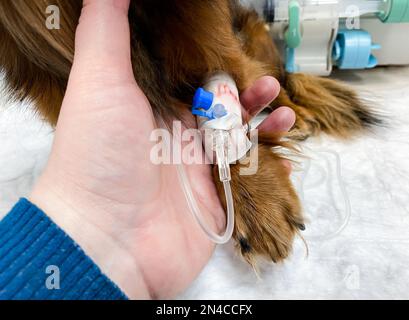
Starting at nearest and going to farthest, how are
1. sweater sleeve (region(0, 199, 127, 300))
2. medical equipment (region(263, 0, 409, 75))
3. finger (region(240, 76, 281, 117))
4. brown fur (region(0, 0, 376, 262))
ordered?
sweater sleeve (region(0, 199, 127, 300)) → brown fur (region(0, 0, 376, 262)) → finger (region(240, 76, 281, 117)) → medical equipment (region(263, 0, 409, 75))

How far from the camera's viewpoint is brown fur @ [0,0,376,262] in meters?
0.64

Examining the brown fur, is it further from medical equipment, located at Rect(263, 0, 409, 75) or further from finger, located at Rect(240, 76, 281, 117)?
medical equipment, located at Rect(263, 0, 409, 75)

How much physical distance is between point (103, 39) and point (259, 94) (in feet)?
1.35

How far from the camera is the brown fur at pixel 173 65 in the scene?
25.0 inches

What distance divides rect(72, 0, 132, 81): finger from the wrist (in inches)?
7.4

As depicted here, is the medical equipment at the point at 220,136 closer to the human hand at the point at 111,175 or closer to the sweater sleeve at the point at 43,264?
the human hand at the point at 111,175

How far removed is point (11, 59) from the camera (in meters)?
0.76

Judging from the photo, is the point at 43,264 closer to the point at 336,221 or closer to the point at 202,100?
the point at 202,100

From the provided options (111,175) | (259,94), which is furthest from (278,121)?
(111,175)

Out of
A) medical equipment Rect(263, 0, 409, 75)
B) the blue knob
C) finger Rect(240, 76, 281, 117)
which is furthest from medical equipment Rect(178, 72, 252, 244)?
medical equipment Rect(263, 0, 409, 75)

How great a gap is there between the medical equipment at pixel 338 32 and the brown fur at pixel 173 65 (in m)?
0.43

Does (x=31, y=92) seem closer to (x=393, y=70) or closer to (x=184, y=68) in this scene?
(x=184, y=68)
